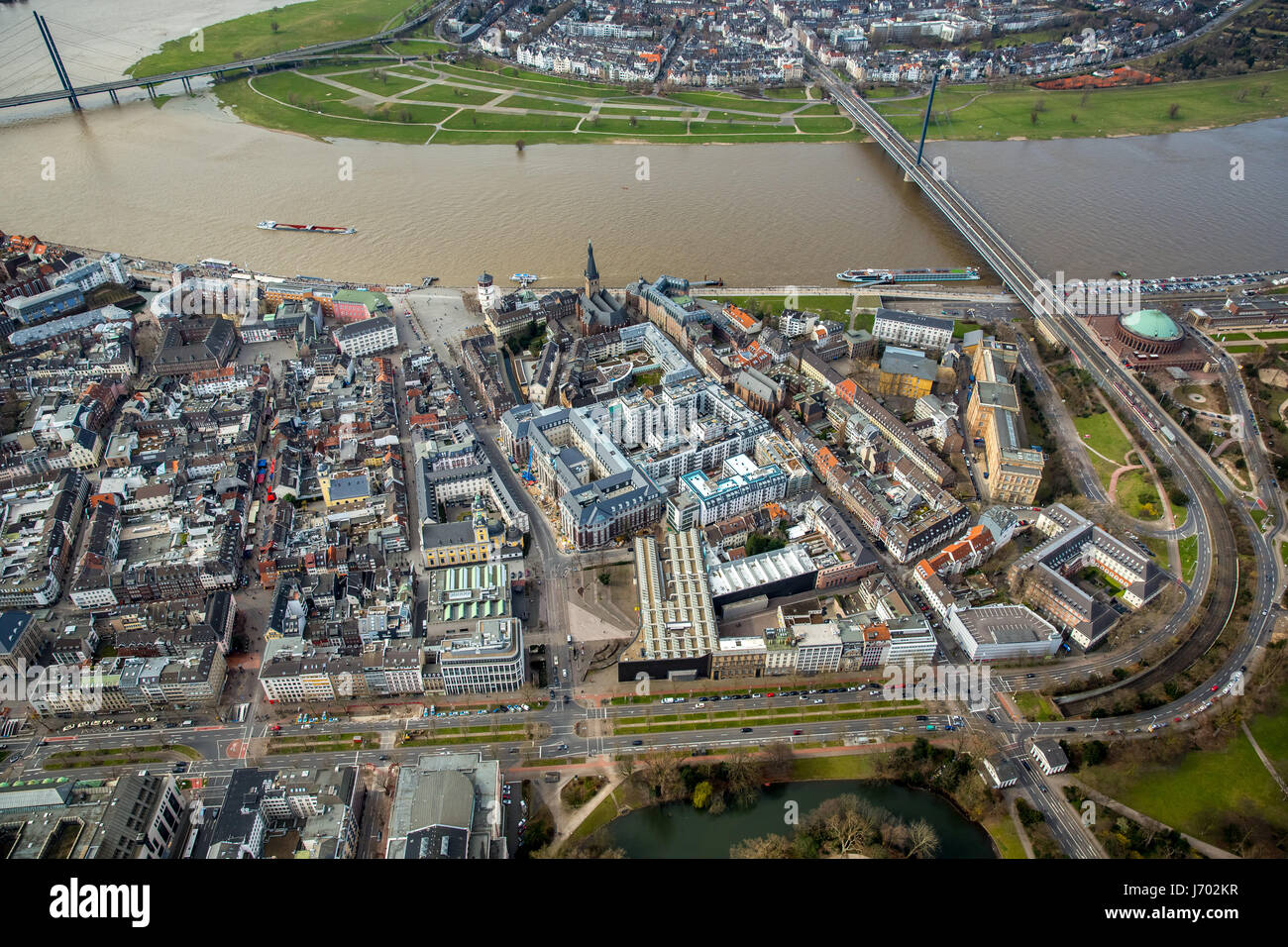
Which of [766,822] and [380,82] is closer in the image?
[766,822]

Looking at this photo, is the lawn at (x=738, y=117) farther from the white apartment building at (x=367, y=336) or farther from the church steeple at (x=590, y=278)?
the white apartment building at (x=367, y=336)

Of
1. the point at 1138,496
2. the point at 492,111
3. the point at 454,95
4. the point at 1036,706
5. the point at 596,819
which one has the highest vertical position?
the point at 454,95

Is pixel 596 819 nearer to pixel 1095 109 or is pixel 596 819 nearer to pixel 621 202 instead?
pixel 621 202

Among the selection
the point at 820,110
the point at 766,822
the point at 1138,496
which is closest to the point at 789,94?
the point at 820,110

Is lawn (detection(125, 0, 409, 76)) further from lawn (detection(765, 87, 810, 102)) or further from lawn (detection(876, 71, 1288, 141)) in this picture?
lawn (detection(876, 71, 1288, 141))

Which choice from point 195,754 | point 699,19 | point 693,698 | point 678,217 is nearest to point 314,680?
point 195,754

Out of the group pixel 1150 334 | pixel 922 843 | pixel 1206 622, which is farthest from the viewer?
pixel 1150 334

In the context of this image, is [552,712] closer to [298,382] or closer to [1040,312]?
[298,382]

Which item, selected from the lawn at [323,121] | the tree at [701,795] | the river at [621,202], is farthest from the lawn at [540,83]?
the tree at [701,795]
